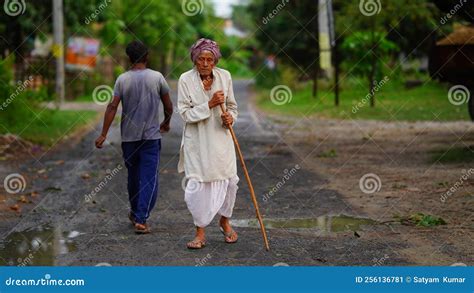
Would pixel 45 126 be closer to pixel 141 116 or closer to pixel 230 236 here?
pixel 141 116

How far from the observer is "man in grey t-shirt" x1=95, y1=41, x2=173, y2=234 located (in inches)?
307

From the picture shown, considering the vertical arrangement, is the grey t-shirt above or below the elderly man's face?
below

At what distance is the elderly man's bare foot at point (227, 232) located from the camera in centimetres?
712

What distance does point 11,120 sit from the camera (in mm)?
16203

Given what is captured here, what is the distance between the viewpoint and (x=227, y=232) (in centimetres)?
717

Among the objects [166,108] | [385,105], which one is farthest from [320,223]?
[385,105]

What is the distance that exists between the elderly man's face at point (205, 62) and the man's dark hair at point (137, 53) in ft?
3.51

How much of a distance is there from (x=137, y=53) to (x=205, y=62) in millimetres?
1137

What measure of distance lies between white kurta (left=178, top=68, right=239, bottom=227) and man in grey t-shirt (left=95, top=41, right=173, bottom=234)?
0.90 meters

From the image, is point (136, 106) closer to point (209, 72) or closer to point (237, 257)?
point (209, 72)

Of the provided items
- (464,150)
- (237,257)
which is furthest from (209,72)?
(464,150)

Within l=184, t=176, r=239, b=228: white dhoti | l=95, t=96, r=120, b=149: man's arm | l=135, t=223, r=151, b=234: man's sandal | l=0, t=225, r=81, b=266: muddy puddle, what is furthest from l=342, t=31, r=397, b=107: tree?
l=184, t=176, r=239, b=228: white dhoti

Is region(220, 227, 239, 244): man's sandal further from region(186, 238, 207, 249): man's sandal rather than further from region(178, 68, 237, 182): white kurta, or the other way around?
region(178, 68, 237, 182): white kurta

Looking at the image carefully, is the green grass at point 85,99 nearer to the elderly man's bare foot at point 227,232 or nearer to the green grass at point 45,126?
the green grass at point 45,126
